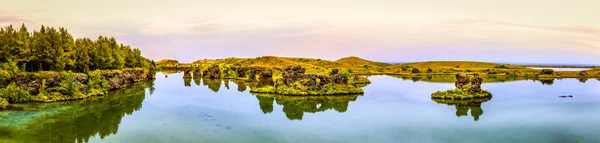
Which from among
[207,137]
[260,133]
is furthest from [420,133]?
[207,137]

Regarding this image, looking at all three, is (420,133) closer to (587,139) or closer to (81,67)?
(587,139)

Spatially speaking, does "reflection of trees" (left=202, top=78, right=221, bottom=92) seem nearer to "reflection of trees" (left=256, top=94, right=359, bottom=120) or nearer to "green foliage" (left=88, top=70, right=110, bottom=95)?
"reflection of trees" (left=256, top=94, right=359, bottom=120)

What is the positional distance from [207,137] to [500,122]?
23.3m

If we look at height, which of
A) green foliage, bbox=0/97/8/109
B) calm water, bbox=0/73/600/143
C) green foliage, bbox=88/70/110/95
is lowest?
calm water, bbox=0/73/600/143

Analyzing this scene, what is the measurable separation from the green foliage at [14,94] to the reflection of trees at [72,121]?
11.0ft

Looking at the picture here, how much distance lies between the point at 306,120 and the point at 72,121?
62.1ft

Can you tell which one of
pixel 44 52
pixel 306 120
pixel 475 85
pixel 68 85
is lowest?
pixel 306 120

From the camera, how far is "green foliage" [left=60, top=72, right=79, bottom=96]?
43188 mm

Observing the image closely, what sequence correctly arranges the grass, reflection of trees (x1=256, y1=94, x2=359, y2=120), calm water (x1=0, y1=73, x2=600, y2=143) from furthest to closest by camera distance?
the grass → reflection of trees (x1=256, y1=94, x2=359, y2=120) → calm water (x1=0, y1=73, x2=600, y2=143)

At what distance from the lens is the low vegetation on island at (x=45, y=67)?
1606 inches

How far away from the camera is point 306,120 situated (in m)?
32.3

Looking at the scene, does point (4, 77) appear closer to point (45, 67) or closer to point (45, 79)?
point (45, 79)

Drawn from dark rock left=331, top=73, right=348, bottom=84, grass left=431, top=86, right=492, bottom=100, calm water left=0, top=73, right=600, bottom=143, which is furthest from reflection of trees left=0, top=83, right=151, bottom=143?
grass left=431, top=86, right=492, bottom=100

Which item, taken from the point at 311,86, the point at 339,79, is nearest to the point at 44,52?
the point at 311,86
